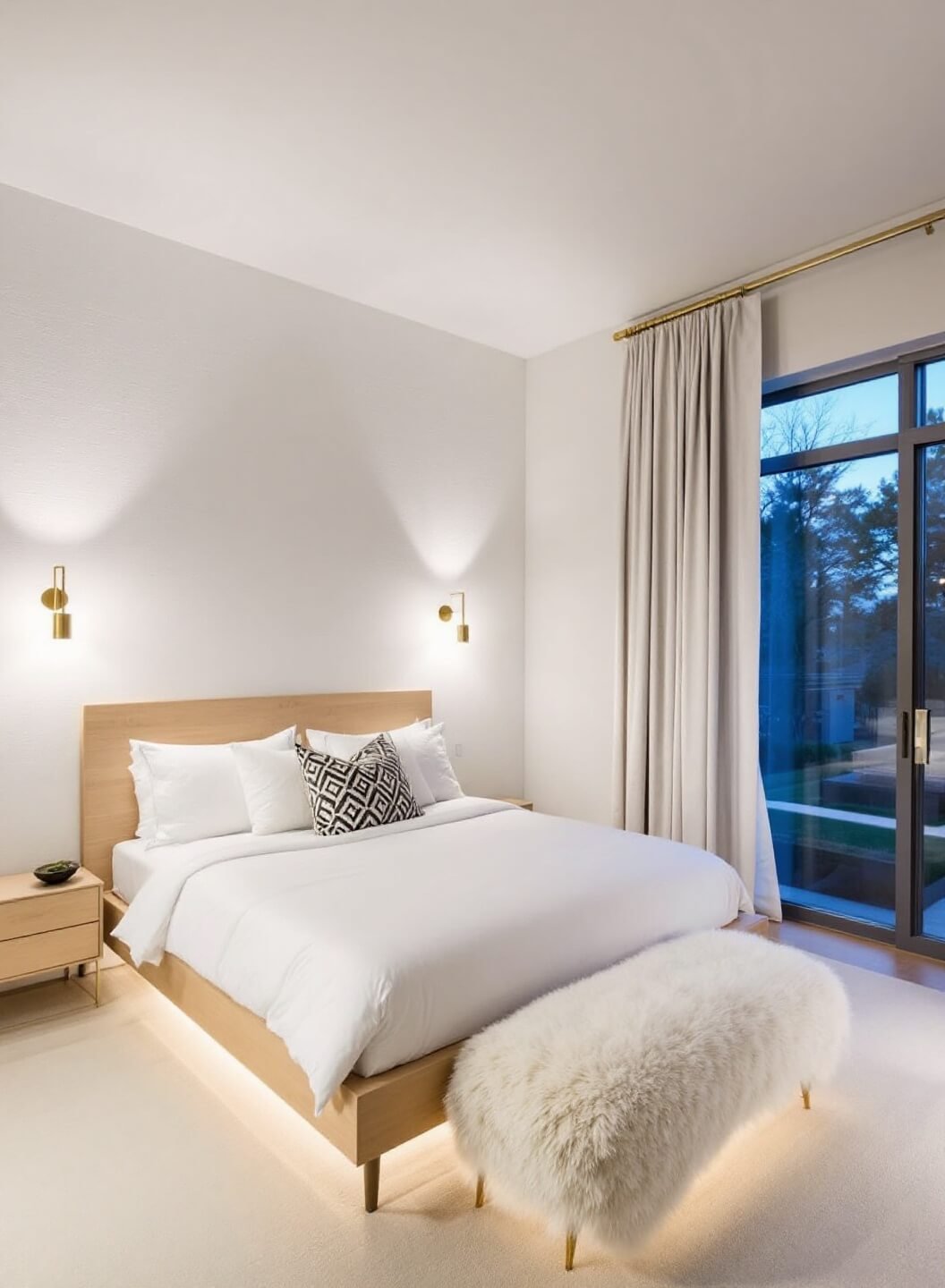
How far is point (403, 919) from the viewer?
7.05ft

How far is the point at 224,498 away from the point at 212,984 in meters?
2.14

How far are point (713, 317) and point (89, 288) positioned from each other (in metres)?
2.77

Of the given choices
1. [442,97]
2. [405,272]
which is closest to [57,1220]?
[442,97]

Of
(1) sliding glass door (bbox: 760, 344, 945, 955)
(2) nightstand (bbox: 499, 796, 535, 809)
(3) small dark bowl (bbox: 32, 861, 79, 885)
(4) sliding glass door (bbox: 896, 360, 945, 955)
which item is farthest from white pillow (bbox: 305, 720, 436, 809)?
(4) sliding glass door (bbox: 896, 360, 945, 955)

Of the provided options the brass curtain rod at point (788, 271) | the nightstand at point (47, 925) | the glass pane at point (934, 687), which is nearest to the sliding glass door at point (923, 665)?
the glass pane at point (934, 687)

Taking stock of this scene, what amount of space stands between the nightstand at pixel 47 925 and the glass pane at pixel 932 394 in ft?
12.4

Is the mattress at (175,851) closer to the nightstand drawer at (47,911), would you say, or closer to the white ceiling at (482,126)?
the nightstand drawer at (47,911)

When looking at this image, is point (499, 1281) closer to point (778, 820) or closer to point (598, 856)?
point (598, 856)

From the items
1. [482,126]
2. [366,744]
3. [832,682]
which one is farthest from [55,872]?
[832,682]

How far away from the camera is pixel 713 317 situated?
3.88 metres

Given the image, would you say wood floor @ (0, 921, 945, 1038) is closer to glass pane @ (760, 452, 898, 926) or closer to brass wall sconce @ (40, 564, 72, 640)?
glass pane @ (760, 452, 898, 926)

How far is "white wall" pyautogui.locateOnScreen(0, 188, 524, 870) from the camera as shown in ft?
10.3

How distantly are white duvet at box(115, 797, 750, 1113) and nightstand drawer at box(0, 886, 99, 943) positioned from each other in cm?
16

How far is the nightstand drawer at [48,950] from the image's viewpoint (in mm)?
2662
